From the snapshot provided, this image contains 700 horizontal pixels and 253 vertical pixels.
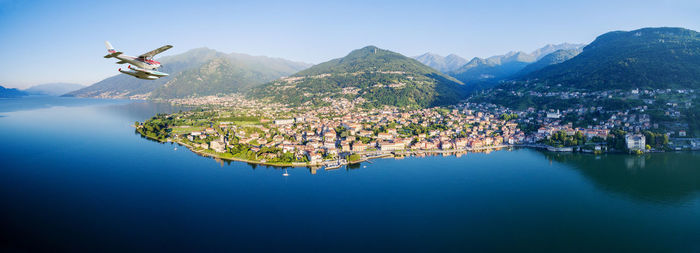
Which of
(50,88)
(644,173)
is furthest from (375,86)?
(50,88)

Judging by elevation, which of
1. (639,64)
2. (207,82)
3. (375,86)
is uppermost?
(207,82)

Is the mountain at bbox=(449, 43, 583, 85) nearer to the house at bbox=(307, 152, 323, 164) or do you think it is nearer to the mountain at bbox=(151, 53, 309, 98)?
the mountain at bbox=(151, 53, 309, 98)

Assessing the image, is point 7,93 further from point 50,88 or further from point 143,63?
point 143,63

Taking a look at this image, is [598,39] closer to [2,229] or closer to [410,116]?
[410,116]

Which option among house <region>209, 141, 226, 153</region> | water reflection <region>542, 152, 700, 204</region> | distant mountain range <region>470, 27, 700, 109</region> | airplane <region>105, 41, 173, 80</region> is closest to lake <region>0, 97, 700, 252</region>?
water reflection <region>542, 152, 700, 204</region>

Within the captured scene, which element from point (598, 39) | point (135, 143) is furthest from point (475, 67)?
point (135, 143)

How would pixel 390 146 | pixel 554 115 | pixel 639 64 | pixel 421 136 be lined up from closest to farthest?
pixel 390 146 < pixel 421 136 < pixel 554 115 < pixel 639 64

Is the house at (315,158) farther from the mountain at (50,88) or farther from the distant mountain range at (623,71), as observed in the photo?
the mountain at (50,88)
